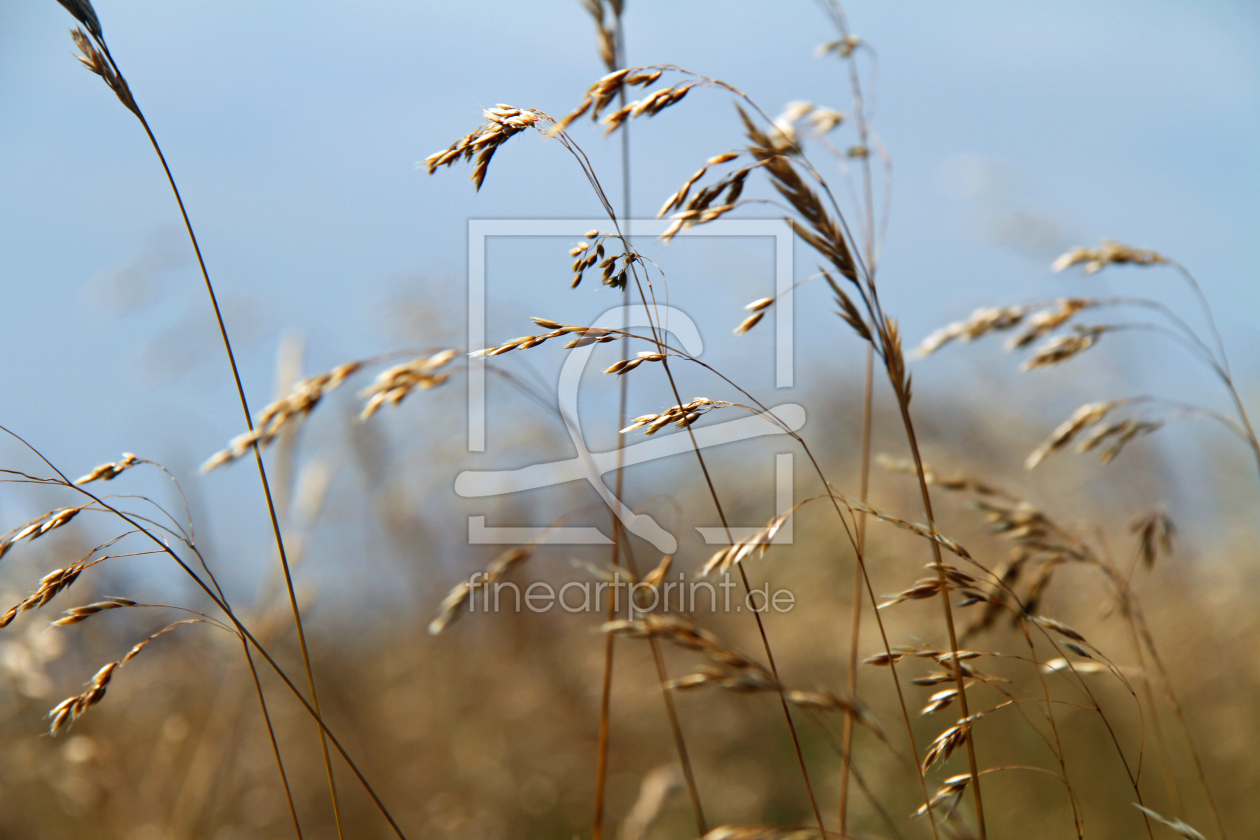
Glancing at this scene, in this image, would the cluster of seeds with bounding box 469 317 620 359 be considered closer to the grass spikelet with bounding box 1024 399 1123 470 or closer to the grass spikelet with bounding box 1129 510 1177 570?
the grass spikelet with bounding box 1024 399 1123 470

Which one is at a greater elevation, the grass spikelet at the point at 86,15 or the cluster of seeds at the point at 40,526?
the grass spikelet at the point at 86,15

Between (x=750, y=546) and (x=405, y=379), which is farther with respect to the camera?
(x=405, y=379)

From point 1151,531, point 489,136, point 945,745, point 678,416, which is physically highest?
point 489,136

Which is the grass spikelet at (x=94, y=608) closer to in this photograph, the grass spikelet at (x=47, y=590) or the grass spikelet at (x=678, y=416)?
the grass spikelet at (x=47, y=590)

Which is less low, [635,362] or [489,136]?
[489,136]

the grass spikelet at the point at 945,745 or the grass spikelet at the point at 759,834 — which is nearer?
the grass spikelet at the point at 759,834

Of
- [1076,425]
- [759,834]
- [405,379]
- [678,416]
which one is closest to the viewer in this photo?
[759,834]

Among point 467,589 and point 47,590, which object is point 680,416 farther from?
point 47,590

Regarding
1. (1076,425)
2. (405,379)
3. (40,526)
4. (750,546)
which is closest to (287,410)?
(405,379)

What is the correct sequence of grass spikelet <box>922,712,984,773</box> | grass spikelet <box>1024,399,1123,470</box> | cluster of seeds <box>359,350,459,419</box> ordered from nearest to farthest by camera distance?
grass spikelet <box>922,712,984,773</box>
cluster of seeds <box>359,350,459,419</box>
grass spikelet <box>1024,399,1123,470</box>

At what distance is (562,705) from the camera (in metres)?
2.96

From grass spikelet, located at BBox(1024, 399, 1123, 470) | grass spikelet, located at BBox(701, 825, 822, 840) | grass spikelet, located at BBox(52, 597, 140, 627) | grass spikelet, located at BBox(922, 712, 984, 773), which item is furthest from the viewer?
grass spikelet, located at BBox(1024, 399, 1123, 470)

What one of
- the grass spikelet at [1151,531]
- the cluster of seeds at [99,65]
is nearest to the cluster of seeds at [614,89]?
the cluster of seeds at [99,65]

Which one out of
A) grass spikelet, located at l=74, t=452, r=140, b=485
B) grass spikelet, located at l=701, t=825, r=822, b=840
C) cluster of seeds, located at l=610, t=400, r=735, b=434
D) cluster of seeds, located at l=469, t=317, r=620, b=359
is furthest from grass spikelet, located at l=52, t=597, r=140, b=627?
grass spikelet, located at l=701, t=825, r=822, b=840
